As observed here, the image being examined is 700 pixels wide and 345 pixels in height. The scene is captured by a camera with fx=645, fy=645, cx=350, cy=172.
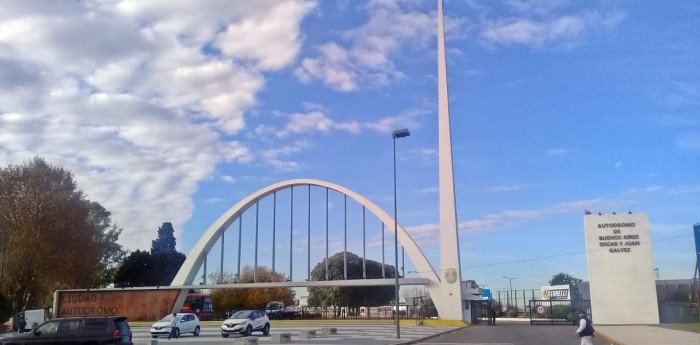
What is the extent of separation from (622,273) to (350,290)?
49.8m

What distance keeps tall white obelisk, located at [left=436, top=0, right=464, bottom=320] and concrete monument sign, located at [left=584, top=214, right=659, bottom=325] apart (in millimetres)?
13134

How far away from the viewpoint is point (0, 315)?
43.8 meters

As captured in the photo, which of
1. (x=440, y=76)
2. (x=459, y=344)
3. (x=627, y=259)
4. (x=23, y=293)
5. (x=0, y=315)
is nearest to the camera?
(x=459, y=344)

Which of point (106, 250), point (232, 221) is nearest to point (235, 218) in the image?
point (232, 221)

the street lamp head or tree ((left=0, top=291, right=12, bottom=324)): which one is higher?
the street lamp head

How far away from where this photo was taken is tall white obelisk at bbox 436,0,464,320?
189 feet

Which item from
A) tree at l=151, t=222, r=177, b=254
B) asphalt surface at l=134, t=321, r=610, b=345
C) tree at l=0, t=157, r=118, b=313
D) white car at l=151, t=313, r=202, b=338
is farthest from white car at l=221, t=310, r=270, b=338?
tree at l=151, t=222, r=177, b=254

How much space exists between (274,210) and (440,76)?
24457mm

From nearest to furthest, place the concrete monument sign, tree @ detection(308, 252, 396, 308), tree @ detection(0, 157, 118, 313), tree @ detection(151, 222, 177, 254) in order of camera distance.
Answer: the concrete monument sign < tree @ detection(0, 157, 118, 313) < tree @ detection(308, 252, 396, 308) < tree @ detection(151, 222, 177, 254)

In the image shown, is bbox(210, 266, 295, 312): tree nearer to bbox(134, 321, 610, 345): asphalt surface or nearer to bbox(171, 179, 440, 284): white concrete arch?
bbox(171, 179, 440, 284): white concrete arch

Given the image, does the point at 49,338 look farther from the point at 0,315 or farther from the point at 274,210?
the point at 274,210

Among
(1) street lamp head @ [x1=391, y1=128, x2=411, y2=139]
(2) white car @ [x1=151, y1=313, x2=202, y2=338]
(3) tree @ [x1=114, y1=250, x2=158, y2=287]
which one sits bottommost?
Result: (2) white car @ [x1=151, y1=313, x2=202, y2=338]

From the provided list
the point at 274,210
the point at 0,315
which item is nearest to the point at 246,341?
the point at 0,315

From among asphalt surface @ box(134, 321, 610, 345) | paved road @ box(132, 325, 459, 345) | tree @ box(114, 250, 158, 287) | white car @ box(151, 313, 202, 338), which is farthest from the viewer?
tree @ box(114, 250, 158, 287)
